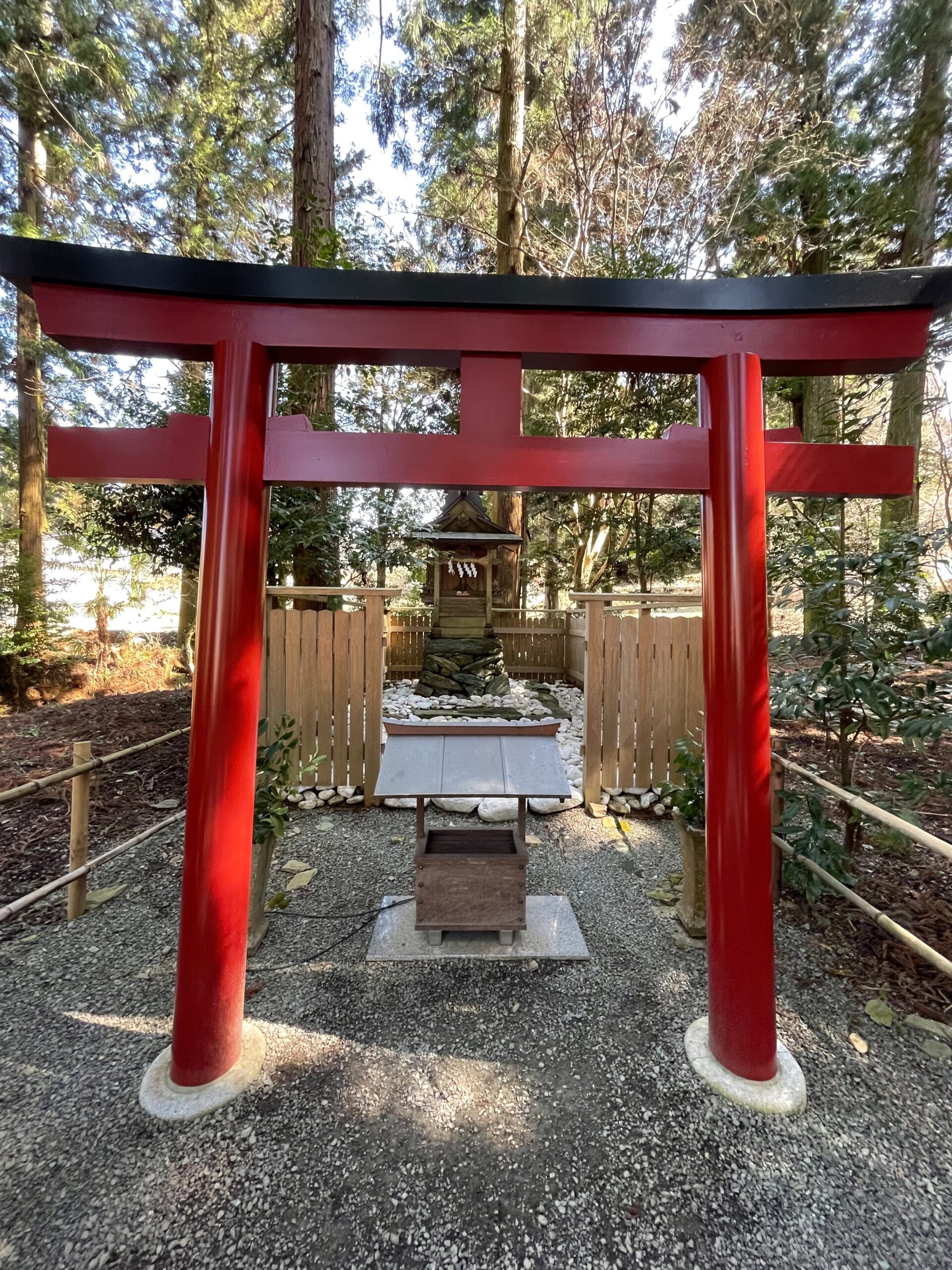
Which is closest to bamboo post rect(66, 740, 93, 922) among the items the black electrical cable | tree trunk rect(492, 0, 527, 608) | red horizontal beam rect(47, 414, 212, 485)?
the black electrical cable

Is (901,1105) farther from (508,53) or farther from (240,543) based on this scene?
(508,53)

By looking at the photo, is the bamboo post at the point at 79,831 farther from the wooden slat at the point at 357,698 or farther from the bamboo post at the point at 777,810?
the bamboo post at the point at 777,810

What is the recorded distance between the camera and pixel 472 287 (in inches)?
77.2

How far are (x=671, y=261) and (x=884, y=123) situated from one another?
119 inches

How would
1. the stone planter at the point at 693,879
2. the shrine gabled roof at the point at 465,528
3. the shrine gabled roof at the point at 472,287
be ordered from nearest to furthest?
1. the shrine gabled roof at the point at 472,287
2. the stone planter at the point at 693,879
3. the shrine gabled roof at the point at 465,528

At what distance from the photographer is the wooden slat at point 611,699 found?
447 centimetres

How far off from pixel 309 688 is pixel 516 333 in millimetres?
3365

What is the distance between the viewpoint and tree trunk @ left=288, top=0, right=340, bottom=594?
18.0 ft

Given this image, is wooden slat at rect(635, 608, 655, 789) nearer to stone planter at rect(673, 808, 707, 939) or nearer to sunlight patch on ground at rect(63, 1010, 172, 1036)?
stone planter at rect(673, 808, 707, 939)

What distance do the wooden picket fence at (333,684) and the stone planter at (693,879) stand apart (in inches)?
102

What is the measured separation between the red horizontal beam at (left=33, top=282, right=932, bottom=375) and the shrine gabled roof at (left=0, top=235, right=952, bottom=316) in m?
0.04

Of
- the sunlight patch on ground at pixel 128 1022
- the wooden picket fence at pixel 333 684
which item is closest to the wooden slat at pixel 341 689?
the wooden picket fence at pixel 333 684

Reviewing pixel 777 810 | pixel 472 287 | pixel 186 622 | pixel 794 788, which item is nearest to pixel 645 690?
pixel 794 788

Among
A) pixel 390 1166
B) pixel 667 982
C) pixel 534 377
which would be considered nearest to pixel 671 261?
pixel 534 377
